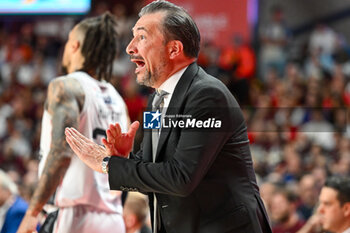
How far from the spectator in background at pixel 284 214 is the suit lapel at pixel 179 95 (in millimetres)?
3639

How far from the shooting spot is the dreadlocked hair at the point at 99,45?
3.75 m

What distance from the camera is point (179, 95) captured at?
2.65 metres

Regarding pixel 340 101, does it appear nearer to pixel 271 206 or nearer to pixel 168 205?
pixel 271 206

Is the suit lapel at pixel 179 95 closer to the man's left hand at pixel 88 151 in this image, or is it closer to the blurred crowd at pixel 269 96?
the man's left hand at pixel 88 151

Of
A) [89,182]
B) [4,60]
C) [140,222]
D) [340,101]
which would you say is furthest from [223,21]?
[89,182]

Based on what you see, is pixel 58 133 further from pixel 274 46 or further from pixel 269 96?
pixel 274 46

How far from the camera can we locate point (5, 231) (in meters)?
4.98

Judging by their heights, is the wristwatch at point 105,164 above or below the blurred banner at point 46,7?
below

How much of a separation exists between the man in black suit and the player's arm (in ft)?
2.09

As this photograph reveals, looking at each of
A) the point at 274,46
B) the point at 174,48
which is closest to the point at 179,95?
the point at 174,48

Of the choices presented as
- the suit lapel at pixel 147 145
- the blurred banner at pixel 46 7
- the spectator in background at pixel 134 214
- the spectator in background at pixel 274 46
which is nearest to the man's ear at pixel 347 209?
the suit lapel at pixel 147 145

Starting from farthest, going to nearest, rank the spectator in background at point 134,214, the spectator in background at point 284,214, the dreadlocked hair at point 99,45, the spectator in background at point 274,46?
the spectator in background at point 274,46, the spectator in background at point 284,214, the spectator in background at point 134,214, the dreadlocked hair at point 99,45

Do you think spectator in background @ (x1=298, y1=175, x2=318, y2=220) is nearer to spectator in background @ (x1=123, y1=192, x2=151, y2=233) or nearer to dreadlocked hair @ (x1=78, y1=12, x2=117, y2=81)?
spectator in background @ (x1=123, y1=192, x2=151, y2=233)
